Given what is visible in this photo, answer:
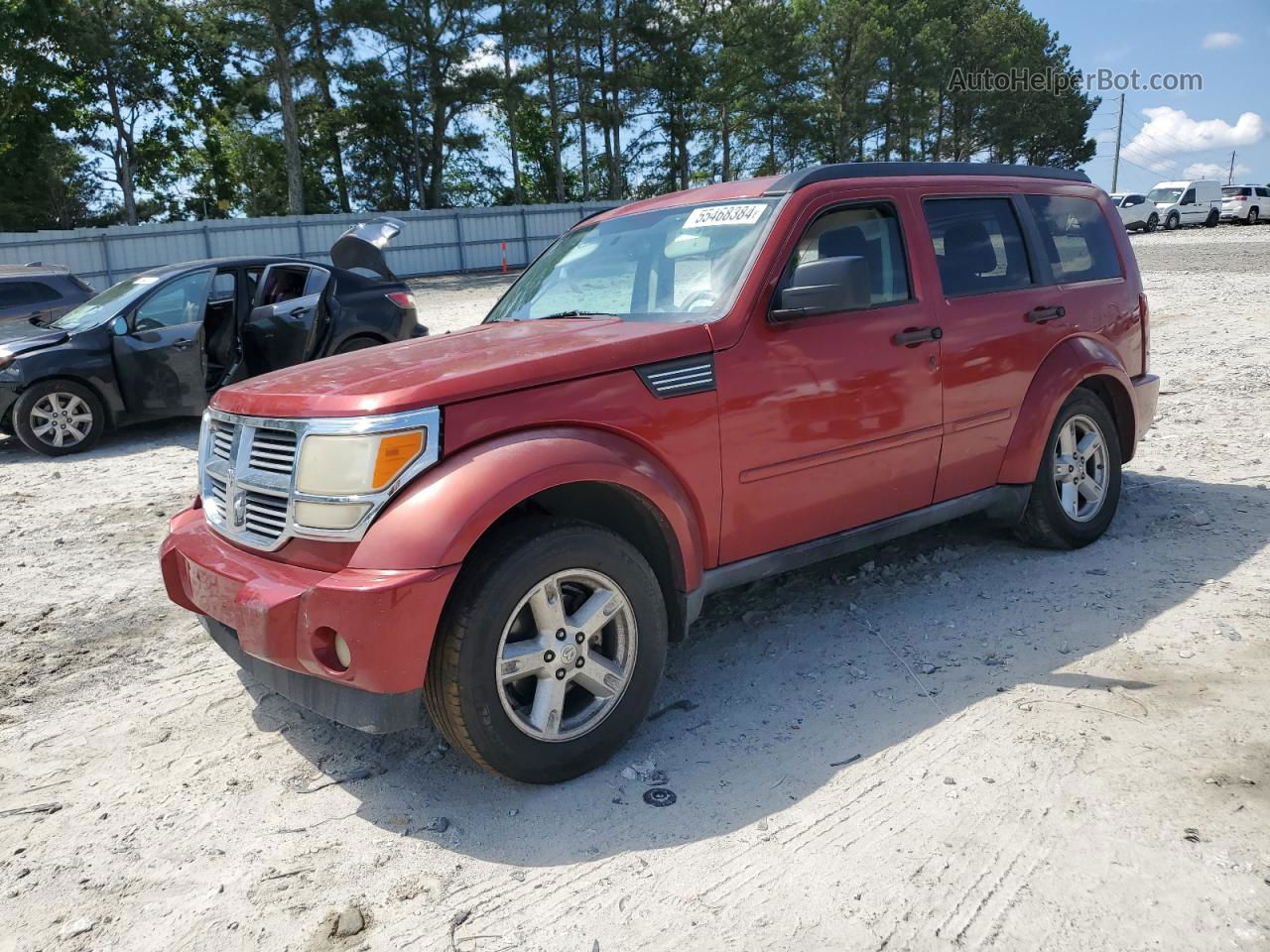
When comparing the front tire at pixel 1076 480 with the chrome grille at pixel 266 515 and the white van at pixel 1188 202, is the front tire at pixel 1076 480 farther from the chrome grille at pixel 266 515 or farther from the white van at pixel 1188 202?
the white van at pixel 1188 202

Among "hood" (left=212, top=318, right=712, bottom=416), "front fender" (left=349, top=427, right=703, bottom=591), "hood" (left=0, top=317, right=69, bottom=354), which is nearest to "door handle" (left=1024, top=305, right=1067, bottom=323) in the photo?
"hood" (left=212, top=318, right=712, bottom=416)

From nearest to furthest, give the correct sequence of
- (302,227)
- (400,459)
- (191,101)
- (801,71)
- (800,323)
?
(400,459)
(800,323)
(302,227)
(191,101)
(801,71)

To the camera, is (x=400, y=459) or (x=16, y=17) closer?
(x=400, y=459)

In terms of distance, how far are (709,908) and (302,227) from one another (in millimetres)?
30725

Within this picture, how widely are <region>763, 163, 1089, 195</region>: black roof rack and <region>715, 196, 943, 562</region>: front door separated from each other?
4.8 inches

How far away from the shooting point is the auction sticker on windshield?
3.80 metres

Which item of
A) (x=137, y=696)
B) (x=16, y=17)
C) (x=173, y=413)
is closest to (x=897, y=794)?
(x=137, y=696)

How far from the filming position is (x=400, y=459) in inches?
111

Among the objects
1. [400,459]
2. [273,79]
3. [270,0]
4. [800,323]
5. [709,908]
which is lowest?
[709,908]

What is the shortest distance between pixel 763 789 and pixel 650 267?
6.92 ft

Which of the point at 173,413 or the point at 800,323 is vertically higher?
the point at 800,323

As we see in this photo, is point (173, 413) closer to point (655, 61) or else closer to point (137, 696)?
point (137, 696)

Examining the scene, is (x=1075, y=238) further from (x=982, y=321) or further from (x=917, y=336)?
(x=917, y=336)

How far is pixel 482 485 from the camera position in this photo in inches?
110
